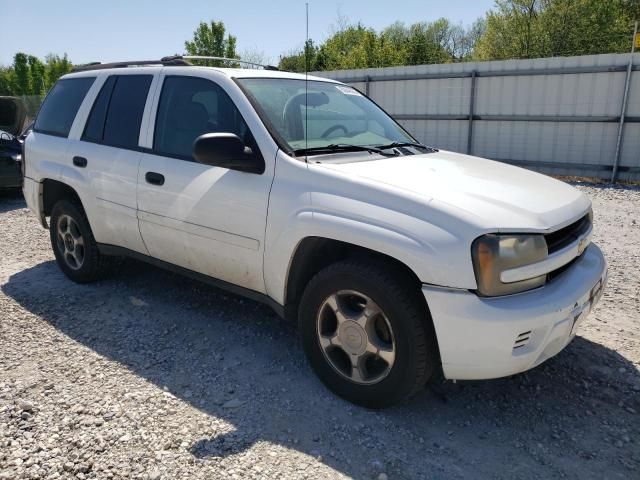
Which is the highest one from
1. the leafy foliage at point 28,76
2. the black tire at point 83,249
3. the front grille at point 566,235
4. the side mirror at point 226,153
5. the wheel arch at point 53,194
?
the leafy foliage at point 28,76

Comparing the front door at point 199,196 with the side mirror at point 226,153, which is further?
the front door at point 199,196

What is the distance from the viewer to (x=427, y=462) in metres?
2.49

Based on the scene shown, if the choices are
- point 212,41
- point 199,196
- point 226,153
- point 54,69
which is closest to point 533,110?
point 199,196

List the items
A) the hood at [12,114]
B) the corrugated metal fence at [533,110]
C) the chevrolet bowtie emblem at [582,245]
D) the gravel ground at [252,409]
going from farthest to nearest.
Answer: the corrugated metal fence at [533,110] → the hood at [12,114] → the chevrolet bowtie emblem at [582,245] → the gravel ground at [252,409]

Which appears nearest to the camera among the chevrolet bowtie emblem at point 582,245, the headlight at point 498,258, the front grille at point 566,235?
the headlight at point 498,258

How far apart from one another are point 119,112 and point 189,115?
0.86 m

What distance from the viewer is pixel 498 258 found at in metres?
2.37

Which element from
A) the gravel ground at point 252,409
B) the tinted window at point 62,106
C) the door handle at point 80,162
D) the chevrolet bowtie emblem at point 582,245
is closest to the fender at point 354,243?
the gravel ground at point 252,409

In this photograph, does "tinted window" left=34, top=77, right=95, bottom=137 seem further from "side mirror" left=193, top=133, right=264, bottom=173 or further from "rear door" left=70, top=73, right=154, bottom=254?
"side mirror" left=193, top=133, right=264, bottom=173

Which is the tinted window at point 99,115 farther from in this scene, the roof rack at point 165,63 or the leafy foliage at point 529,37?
the leafy foliage at point 529,37

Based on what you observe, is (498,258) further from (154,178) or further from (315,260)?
(154,178)

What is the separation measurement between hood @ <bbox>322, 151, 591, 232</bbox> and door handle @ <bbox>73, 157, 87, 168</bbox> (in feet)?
7.89

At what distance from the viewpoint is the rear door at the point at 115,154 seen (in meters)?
3.91

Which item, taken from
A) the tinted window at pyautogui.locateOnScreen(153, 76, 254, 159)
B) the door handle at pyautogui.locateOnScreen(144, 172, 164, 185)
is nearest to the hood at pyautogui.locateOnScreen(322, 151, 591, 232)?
the tinted window at pyautogui.locateOnScreen(153, 76, 254, 159)
